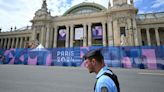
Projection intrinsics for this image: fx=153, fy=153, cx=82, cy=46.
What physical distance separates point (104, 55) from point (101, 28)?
3023cm

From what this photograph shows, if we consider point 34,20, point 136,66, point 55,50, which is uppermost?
point 34,20

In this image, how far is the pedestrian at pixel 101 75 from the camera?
1.87 meters

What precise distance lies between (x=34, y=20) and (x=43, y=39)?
899 centimetres

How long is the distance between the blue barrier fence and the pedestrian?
15.4m

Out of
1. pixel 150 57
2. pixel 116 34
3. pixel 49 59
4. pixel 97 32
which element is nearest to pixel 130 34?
pixel 116 34

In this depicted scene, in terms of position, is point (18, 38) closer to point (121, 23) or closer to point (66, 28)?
point (66, 28)

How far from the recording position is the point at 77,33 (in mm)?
54188

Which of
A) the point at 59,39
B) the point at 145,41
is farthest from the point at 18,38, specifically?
the point at 145,41

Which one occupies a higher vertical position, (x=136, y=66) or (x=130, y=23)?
(x=130, y=23)

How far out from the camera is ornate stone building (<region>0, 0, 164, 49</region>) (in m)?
48.3

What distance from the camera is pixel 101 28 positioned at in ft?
172

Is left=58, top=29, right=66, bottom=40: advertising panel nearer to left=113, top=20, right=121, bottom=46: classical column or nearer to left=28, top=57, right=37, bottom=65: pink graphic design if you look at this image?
left=113, top=20, right=121, bottom=46: classical column

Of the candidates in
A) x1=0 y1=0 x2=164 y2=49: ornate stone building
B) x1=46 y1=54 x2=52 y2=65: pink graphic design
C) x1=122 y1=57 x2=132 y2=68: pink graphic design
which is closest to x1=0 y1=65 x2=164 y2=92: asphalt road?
x1=122 y1=57 x2=132 y2=68: pink graphic design

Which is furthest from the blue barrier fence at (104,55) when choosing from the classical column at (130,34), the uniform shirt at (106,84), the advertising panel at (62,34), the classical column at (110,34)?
the advertising panel at (62,34)
